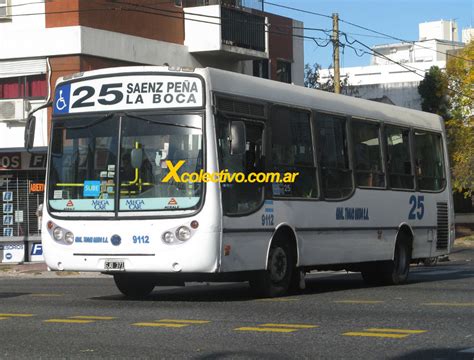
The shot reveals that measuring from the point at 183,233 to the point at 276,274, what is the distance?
1.98 metres

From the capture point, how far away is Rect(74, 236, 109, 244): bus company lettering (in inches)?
572

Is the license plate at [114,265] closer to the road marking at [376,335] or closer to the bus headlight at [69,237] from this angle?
the bus headlight at [69,237]

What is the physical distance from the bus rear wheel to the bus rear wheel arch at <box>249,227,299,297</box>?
3.38 meters

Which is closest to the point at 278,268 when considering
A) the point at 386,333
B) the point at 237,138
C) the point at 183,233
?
the point at 183,233

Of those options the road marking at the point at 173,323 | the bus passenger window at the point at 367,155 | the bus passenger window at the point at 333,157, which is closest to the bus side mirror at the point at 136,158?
the road marking at the point at 173,323

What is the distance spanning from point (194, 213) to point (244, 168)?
120cm

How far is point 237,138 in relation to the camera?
1458 centimetres

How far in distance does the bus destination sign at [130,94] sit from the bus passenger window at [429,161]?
697 centimetres

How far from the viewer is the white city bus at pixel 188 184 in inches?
560

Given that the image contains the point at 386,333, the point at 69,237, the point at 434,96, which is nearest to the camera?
the point at 386,333

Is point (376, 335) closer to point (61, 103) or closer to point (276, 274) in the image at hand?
point (276, 274)

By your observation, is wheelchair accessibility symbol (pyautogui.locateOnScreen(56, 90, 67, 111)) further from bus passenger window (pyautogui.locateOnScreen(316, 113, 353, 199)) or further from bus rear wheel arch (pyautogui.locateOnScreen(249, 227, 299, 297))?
bus passenger window (pyautogui.locateOnScreen(316, 113, 353, 199))

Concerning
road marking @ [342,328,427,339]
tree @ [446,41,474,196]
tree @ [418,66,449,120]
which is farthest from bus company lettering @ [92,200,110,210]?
tree @ [418,66,449,120]

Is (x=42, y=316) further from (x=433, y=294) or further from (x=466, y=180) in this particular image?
(x=466, y=180)
